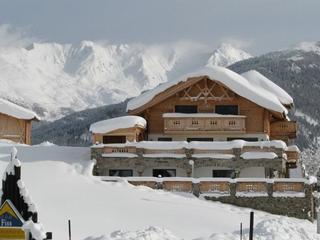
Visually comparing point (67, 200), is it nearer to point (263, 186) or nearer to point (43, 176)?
point (43, 176)

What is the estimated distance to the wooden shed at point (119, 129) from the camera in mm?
44031

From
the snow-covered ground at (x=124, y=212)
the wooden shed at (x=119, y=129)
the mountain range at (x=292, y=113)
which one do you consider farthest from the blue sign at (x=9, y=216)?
the mountain range at (x=292, y=113)

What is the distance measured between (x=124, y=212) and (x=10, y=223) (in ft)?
45.1

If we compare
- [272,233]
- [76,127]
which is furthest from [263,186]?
[76,127]

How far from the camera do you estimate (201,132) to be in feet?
154

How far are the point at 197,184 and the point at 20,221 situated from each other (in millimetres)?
20725

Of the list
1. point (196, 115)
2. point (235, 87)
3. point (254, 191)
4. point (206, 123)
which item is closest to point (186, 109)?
point (196, 115)

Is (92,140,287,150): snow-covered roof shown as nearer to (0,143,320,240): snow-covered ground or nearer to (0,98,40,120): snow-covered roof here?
(0,143,320,240): snow-covered ground

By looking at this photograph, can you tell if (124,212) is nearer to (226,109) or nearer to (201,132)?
(201,132)

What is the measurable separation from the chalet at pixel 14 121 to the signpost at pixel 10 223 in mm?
37932

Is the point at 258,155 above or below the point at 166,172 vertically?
above

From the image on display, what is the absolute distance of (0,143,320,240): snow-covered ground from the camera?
23469 millimetres

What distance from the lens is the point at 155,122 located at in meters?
48.6

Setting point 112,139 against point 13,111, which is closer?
point 112,139
